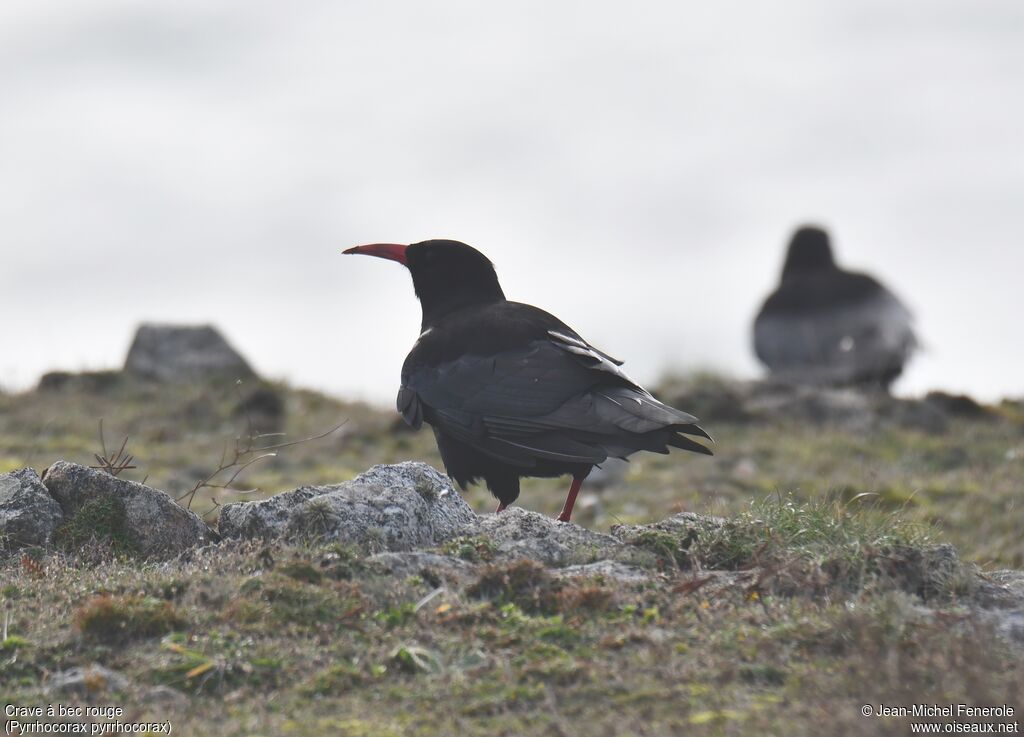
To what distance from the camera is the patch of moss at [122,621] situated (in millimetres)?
4711

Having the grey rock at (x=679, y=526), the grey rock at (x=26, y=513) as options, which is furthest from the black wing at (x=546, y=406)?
the grey rock at (x=26, y=513)

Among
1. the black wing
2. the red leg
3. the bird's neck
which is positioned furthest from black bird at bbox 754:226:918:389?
the red leg

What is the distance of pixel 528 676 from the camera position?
4.33 m

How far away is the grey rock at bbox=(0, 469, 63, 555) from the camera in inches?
229

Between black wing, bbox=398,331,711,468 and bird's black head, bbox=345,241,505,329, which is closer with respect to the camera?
black wing, bbox=398,331,711,468

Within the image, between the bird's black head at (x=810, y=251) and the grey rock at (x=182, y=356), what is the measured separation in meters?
10.4

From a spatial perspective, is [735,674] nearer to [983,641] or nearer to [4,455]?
[983,641]

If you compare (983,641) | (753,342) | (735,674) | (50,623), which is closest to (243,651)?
(50,623)

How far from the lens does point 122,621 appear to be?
186 inches

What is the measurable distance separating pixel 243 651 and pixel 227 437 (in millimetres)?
9676

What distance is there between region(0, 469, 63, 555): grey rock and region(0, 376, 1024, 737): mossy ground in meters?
0.20

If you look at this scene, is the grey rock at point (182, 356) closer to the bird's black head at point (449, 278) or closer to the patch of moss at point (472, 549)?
the bird's black head at point (449, 278)

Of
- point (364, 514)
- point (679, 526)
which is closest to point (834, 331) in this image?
point (679, 526)

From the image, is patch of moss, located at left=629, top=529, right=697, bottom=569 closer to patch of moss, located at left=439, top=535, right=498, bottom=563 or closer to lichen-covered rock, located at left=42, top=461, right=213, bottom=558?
patch of moss, located at left=439, top=535, right=498, bottom=563
